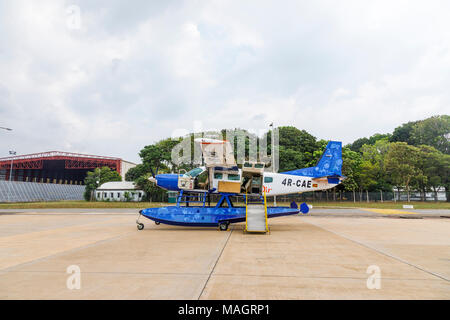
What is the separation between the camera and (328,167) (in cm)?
1380

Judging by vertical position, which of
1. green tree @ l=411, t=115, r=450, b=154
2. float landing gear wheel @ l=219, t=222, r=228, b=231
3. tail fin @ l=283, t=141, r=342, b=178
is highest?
green tree @ l=411, t=115, r=450, b=154

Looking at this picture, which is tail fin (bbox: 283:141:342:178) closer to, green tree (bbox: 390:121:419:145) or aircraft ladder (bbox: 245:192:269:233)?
aircraft ladder (bbox: 245:192:269:233)

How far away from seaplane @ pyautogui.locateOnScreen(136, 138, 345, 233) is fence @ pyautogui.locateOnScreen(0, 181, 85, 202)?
4790 cm

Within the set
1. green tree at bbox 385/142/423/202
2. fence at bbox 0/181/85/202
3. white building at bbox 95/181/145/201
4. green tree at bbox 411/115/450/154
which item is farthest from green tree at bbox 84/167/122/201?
green tree at bbox 411/115/450/154

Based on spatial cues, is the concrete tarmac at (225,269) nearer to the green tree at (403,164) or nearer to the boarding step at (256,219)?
the boarding step at (256,219)

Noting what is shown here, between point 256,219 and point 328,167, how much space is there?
18.5 ft

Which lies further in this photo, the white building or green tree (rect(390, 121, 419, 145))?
green tree (rect(390, 121, 419, 145))

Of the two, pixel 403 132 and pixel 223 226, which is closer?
pixel 223 226

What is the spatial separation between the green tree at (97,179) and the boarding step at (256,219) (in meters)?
53.0

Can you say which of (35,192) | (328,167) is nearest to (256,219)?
(328,167)

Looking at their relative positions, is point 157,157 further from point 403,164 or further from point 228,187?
point 403,164

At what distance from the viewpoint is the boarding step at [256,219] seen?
10.4 m

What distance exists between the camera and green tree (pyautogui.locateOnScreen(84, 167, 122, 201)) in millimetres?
55500

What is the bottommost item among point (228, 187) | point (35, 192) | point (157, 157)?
point (35, 192)
